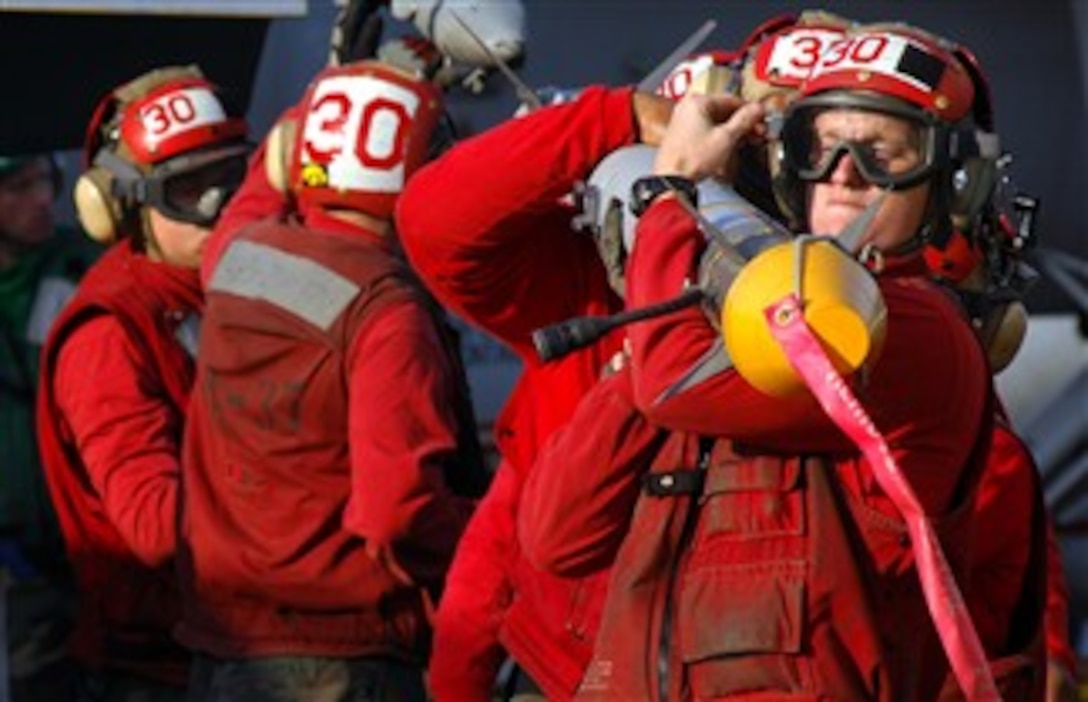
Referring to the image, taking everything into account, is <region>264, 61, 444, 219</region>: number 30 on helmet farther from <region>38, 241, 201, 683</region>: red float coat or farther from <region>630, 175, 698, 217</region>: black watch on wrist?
<region>630, 175, 698, 217</region>: black watch on wrist

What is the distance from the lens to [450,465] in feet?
21.1

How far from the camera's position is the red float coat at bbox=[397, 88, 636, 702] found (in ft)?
Result: 15.6

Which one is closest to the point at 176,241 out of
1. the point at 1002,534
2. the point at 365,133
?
the point at 365,133

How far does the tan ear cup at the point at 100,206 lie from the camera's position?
7.55 m

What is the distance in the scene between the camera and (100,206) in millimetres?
7574

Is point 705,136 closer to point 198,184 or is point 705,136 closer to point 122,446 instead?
point 122,446

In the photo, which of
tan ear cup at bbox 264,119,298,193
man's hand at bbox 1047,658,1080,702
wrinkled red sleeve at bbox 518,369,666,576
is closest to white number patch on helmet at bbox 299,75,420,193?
tan ear cup at bbox 264,119,298,193

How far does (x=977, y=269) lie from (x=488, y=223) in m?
1.02

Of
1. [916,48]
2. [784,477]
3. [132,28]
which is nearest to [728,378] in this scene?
[784,477]

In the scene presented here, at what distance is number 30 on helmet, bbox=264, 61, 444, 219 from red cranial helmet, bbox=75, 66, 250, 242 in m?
1.18

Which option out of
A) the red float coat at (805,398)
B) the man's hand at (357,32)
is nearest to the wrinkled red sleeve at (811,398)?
the red float coat at (805,398)

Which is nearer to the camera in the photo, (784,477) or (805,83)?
(784,477)

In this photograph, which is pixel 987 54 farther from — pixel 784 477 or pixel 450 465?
pixel 784 477

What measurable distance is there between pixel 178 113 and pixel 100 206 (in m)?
0.30
